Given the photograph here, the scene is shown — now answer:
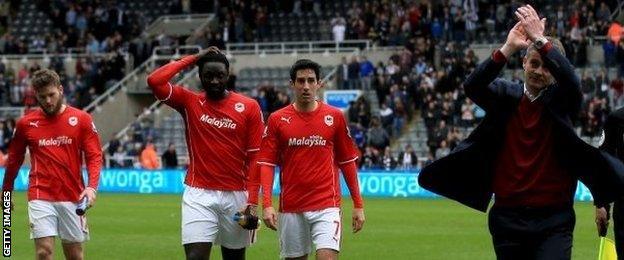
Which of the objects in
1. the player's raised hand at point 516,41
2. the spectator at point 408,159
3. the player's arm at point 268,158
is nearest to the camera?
the player's raised hand at point 516,41

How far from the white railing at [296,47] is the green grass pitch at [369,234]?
44.8ft

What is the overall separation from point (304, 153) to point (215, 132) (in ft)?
2.94

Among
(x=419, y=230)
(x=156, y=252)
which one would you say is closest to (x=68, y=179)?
(x=156, y=252)

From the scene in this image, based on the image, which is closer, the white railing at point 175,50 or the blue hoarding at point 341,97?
the blue hoarding at point 341,97

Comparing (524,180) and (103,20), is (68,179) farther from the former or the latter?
(103,20)

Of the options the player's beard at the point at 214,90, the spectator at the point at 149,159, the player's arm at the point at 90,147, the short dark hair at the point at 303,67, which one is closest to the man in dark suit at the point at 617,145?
the short dark hair at the point at 303,67

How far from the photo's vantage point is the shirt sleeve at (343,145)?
460 inches

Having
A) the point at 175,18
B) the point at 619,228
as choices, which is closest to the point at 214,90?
the point at 619,228

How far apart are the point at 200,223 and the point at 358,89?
30781mm

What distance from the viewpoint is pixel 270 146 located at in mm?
11570

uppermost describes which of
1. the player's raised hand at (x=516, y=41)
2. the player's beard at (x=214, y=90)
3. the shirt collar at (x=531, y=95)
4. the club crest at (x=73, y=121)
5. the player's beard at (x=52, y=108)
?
the player's raised hand at (x=516, y=41)

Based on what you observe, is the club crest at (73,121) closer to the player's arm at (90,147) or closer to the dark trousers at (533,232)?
the player's arm at (90,147)

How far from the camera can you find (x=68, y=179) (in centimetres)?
1284

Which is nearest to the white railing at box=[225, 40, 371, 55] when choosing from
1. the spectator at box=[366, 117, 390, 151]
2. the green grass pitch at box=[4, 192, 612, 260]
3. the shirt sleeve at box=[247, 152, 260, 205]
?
the spectator at box=[366, 117, 390, 151]
